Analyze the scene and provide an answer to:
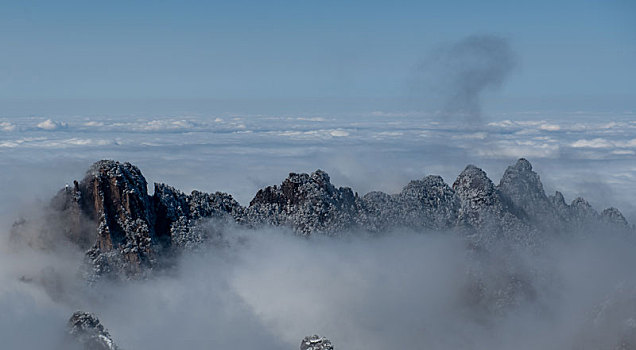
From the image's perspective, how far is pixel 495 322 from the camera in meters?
178

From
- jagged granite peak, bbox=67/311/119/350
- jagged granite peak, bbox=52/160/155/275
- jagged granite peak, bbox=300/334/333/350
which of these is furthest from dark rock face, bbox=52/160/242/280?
jagged granite peak, bbox=300/334/333/350

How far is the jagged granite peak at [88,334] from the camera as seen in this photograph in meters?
103

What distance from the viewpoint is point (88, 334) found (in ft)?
341

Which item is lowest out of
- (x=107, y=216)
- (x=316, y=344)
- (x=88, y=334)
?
(x=88, y=334)

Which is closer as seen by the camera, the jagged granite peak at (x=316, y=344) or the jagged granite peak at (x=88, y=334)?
the jagged granite peak at (x=316, y=344)

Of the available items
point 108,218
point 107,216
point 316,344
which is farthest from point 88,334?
point 108,218

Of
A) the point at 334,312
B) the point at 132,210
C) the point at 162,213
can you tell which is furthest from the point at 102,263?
the point at 334,312

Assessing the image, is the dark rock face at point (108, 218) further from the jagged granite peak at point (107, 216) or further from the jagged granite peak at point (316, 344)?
the jagged granite peak at point (316, 344)

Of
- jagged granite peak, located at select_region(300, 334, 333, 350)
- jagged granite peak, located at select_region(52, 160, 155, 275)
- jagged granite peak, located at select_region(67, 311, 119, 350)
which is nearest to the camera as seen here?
jagged granite peak, located at select_region(300, 334, 333, 350)

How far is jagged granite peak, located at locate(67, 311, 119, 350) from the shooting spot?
10256 centimetres

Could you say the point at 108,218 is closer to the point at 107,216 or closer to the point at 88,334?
the point at 107,216

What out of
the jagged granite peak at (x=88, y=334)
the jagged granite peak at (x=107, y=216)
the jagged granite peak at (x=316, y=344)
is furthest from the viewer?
the jagged granite peak at (x=107, y=216)

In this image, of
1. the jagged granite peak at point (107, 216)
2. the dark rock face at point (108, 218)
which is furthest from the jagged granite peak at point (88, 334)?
the jagged granite peak at point (107, 216)

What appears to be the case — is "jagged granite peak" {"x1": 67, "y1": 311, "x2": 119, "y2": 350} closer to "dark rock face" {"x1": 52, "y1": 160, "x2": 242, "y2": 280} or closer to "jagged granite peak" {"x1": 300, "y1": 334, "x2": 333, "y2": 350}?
"jagged granite peak" {"x1": 300, "y1": 334, "x2": 333, "y2": 350}
